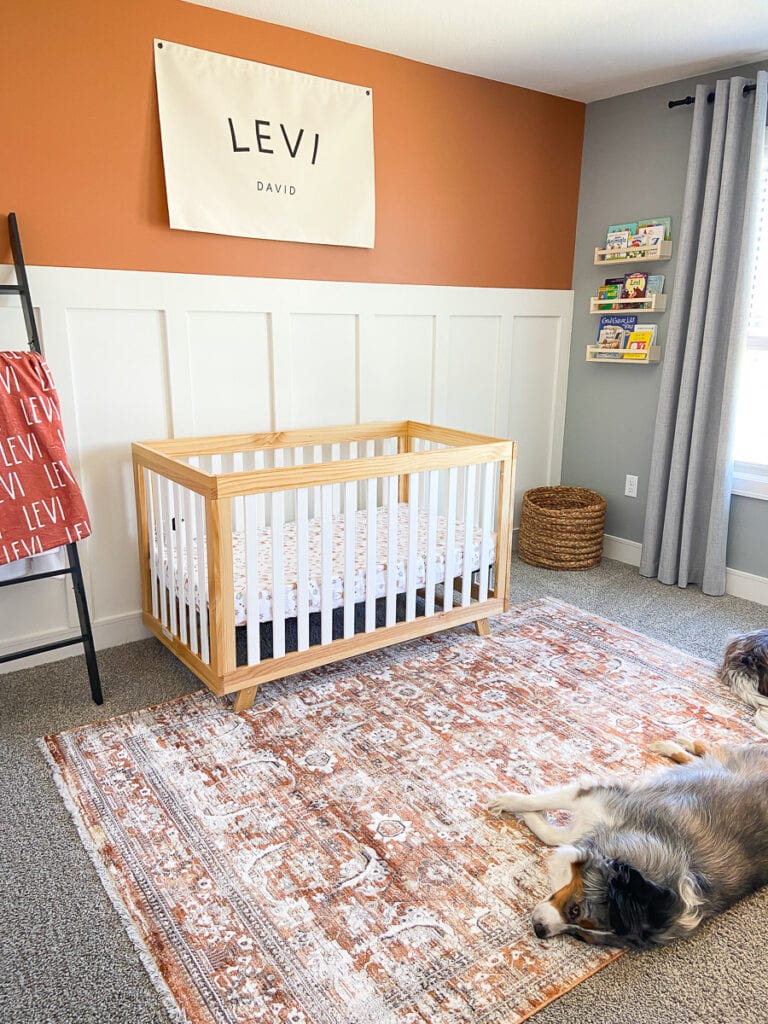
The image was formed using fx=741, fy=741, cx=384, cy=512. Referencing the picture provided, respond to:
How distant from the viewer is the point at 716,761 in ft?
5.85

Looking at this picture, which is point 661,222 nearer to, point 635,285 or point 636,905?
point 635,285

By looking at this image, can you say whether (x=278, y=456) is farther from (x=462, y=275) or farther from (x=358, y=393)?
(x=462, y=275)

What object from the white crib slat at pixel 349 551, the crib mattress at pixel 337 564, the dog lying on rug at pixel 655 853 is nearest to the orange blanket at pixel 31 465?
the crib mattress at pixel 337 564

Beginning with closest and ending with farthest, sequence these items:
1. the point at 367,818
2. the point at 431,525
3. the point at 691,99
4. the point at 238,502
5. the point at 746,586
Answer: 1. the point at 367,818
2. the point at 431,525
3. the point at 238,502
4. the point at 691,99
5. the point at 746,586

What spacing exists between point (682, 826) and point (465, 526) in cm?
132

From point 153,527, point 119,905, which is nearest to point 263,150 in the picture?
point 153,527

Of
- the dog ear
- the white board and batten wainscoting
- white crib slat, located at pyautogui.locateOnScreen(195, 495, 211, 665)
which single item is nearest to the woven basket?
the white board and batten wainscoting

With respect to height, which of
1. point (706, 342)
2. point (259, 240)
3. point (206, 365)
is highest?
point (259, 240)

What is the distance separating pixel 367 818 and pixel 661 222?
9.27ft

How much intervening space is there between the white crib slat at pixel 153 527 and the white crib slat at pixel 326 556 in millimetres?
605

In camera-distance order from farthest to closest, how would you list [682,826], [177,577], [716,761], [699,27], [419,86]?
[419,86], [699,27], [177,577], [716,761], [682,826]

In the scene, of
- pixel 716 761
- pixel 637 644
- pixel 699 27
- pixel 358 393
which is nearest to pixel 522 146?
pixel 699 27

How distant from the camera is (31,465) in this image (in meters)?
2.04

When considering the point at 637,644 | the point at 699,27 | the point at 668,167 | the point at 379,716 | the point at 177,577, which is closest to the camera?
the point at 379,716
